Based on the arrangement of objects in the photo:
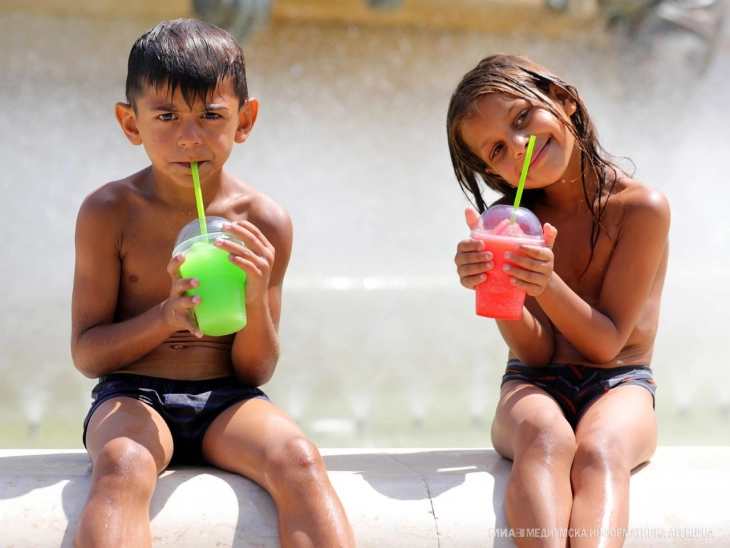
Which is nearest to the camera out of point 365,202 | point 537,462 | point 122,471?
point 122,471

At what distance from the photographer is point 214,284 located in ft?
6.11

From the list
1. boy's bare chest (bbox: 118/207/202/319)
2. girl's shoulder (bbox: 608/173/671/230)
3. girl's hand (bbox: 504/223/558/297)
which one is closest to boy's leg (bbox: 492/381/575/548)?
girl's hand (bbox: 504/223/558/297)

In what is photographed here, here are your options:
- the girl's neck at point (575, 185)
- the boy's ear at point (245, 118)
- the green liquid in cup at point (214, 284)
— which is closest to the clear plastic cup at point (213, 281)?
the green liquid in cup at point (214, 284)

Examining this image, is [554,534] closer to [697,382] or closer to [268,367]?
[268,367]

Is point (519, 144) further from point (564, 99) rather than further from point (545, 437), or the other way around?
point (545, 437)

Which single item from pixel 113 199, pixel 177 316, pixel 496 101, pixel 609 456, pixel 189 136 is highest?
pixel 496 101

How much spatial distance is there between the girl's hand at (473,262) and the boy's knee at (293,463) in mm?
464

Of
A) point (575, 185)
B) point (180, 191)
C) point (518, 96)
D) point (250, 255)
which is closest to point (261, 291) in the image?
point (250, 255)

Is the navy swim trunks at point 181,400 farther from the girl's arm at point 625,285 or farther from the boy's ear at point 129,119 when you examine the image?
the girl's arm at point 625,285

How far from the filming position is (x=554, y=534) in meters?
1.82

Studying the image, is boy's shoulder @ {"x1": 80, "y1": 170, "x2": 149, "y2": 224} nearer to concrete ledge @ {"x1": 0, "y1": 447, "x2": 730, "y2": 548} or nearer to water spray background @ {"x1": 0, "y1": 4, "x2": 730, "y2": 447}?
concrete ledge @ {"x1": 0, "y1": 447, "x2": 730, "y2": 548}

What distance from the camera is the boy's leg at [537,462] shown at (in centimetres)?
185

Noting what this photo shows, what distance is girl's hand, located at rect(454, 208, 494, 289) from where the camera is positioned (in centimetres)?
199

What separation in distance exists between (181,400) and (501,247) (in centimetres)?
78
